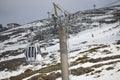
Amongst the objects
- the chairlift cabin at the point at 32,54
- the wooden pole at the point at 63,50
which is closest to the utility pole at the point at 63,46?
the wooden pole at the point at 63,50

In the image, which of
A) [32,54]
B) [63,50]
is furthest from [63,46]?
[32,54]

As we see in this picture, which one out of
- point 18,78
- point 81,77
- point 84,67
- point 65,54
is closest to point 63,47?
point 65,54

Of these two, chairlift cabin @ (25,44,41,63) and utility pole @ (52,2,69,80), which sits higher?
utility pole @ (52,2,69,80)

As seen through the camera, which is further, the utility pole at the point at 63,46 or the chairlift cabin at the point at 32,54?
the chairlift cabin at the point at 32,54

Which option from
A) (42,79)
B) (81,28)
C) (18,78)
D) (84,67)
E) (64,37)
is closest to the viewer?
(64,37)

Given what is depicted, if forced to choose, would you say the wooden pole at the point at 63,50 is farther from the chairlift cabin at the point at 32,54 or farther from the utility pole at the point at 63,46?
the chairlift cabin at the point at 32,54

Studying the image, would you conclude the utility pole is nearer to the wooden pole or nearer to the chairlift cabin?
the wooden pole

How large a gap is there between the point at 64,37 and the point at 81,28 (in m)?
140

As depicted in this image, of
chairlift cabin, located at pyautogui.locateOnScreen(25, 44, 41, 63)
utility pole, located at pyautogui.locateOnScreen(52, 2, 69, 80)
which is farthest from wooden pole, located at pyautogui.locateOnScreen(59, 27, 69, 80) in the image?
chairlift cabin, located at pyautogui.locateOnScreen(25, 44, 41, 63)

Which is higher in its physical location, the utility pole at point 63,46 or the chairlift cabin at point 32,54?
the utility pole at point 63,46

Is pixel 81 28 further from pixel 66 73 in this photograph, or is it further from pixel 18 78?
pixel 66 73

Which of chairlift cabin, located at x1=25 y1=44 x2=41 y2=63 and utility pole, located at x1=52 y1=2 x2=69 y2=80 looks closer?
utility pole, located at x1=52 y1=2 x2=69 y2=80

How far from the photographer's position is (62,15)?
1240 cm

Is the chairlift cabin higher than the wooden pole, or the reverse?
the wooden pole
